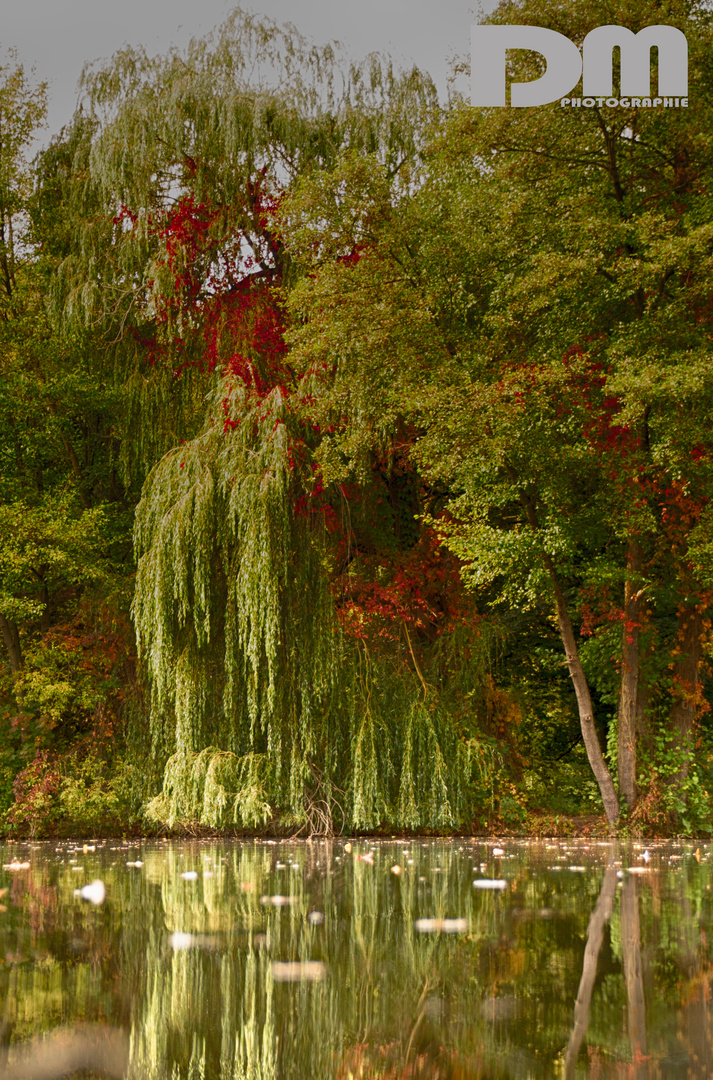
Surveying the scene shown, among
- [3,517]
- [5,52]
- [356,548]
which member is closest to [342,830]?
[356,548]

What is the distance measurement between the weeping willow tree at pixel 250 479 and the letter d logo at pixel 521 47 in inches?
61.5

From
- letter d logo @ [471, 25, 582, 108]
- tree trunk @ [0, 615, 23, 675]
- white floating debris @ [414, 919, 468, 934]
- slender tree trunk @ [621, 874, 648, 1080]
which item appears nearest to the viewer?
slender tree trunk @ [621, 874, 648, 1080]

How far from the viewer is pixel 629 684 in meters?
11.3

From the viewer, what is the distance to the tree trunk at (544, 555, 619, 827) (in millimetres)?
11094

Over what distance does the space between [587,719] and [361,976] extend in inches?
314

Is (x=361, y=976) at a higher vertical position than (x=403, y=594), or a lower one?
lower

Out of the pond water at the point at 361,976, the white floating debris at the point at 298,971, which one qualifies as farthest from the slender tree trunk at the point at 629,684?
the white floating debris at the point at 298,971

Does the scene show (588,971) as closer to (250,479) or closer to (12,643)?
(250,479)

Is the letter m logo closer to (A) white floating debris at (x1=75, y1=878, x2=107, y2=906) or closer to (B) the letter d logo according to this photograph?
(B) the letter d logo

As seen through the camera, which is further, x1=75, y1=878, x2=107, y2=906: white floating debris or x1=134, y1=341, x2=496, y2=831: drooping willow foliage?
x1=134, y1=341, x2=496, y2=831: drooping willow foliage

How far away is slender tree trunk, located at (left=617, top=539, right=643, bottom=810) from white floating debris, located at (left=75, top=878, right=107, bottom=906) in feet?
20.8

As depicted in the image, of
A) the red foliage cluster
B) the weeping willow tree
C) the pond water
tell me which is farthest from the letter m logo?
the pond water

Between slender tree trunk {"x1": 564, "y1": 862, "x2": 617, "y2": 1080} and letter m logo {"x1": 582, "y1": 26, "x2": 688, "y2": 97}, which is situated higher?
letter m logo {"x1": 582, "y1": 26, "x2": 688, "y2": 97}

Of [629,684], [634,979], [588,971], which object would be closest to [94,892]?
[588,971]
